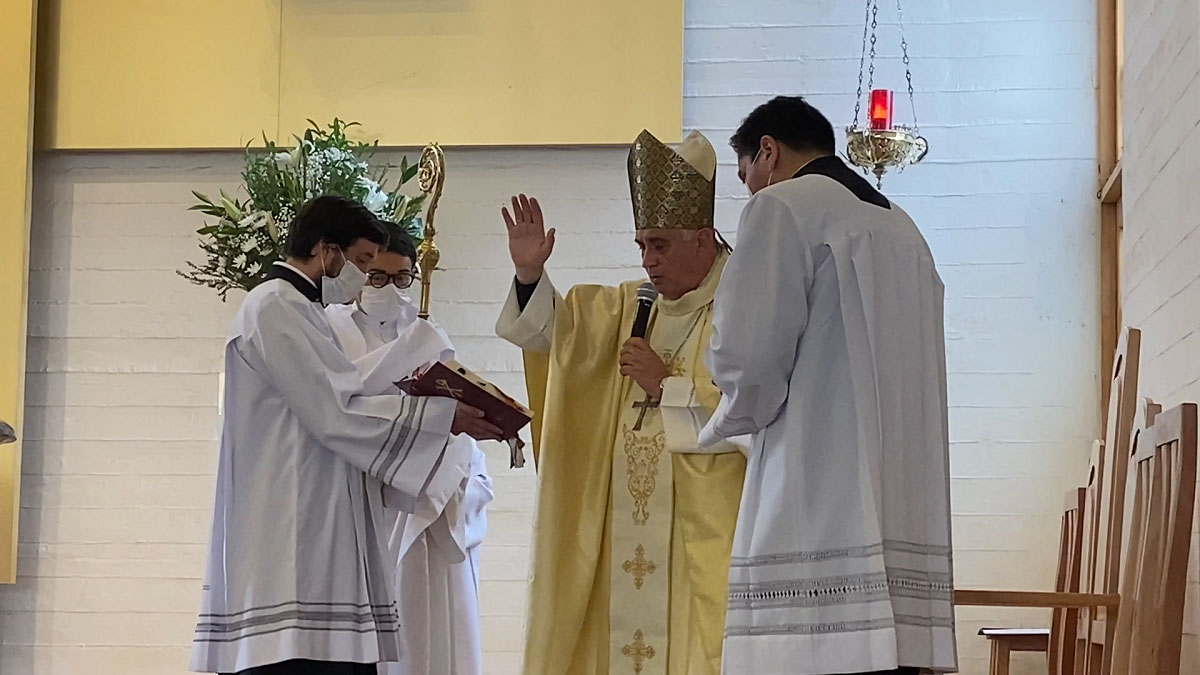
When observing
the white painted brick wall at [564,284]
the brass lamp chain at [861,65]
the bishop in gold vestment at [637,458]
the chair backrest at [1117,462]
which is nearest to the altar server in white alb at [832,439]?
the bishop in gold vestment at [637,458]

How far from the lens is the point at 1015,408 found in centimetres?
599

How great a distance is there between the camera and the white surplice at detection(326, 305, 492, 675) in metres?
4.44

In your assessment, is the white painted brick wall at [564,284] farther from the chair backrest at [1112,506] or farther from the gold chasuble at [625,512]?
the gold chasuble at [625,512]

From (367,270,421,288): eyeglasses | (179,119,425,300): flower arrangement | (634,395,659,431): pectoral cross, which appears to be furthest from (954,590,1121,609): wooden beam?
(179,119,425,300): flower arrangement

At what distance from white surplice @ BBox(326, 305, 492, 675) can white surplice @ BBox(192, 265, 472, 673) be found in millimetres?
658

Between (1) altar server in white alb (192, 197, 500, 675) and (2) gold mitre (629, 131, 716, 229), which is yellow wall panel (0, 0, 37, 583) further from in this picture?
(2) gold mitre (629, 131, 716, 229)

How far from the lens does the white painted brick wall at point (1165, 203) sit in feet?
11.7

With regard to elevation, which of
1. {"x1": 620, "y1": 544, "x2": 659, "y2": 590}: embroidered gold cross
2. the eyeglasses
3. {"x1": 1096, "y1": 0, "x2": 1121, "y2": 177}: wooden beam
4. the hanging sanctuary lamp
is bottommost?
{"x1": 620, "y1": 544, "x2": 659, "y2": 590}: embroidered gold cross

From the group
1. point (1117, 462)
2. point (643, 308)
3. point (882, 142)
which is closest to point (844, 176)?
point (643, 308)

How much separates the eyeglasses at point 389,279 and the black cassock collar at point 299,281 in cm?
75

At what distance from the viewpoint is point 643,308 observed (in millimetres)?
3850

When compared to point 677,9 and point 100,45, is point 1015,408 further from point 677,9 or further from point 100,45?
point 100,45

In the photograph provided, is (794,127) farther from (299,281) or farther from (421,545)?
(421,545)

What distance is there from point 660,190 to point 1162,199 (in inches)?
55.2
